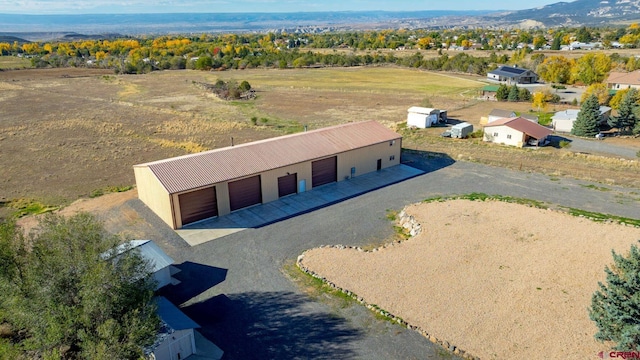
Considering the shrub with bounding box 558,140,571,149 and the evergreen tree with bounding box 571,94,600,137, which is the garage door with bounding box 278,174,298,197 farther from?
the evergreen tree with bounding box 571,94,600,137

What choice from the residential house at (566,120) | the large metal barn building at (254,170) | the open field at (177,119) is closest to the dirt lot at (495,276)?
the large metal barn building at (254,170)

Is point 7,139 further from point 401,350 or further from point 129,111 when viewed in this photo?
point 401,350

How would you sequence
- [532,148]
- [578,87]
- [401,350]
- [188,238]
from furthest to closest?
[578,87], [532,148], [188,238], [401,350]

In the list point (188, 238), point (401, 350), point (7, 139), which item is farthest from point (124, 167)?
point (401, 350)

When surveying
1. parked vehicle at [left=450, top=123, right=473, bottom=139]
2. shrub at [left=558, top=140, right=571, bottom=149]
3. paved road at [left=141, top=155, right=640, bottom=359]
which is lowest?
paved road at [left=141, top=155, right=640, bottom=359]

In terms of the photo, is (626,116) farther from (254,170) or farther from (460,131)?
(254,170)

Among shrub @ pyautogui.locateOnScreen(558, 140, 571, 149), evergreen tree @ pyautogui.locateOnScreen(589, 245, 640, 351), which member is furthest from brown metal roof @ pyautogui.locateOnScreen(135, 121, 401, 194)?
evergreen tree @ pyautogui.locateOnScreen(589, 245, 640, 351)
